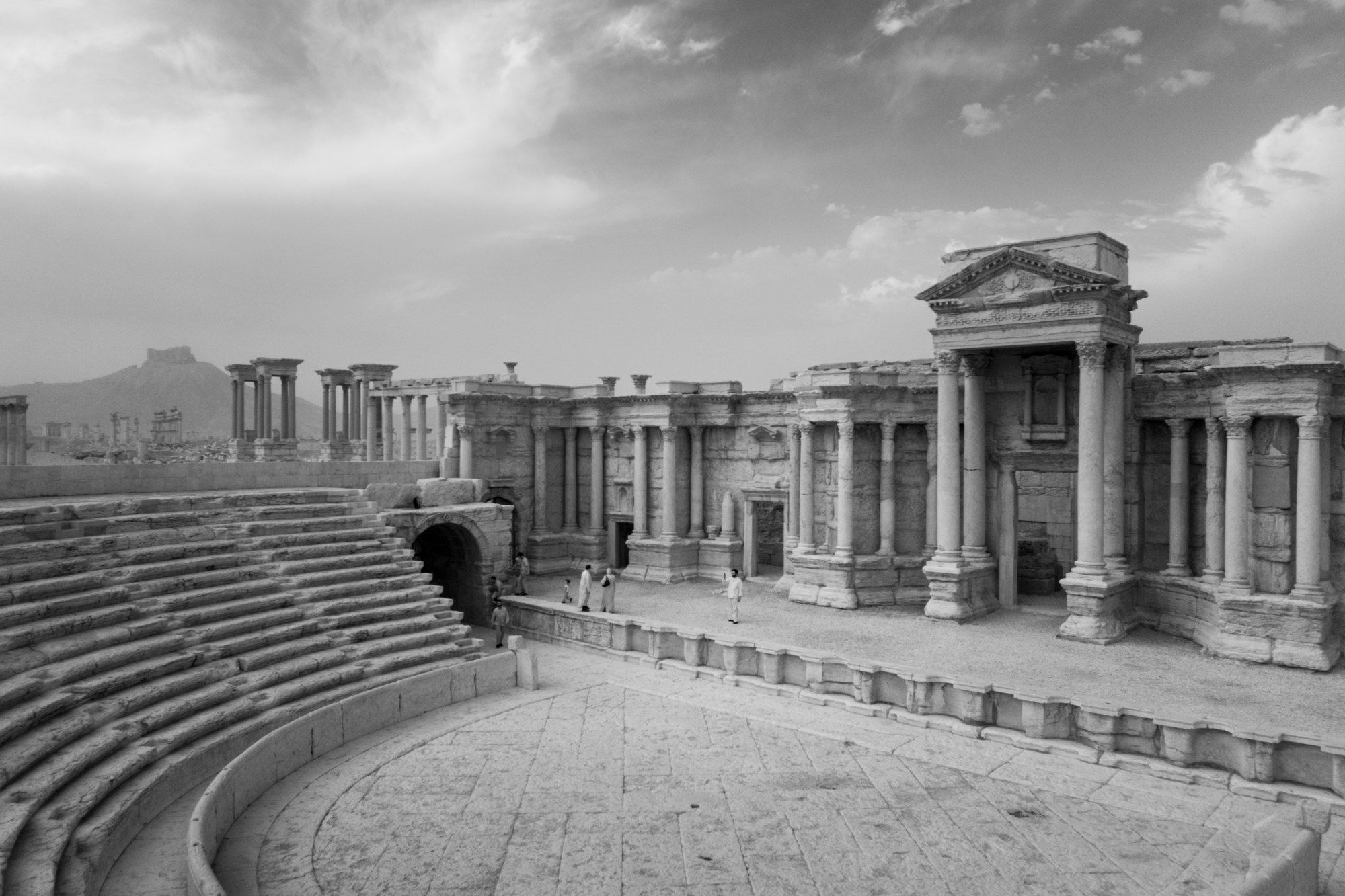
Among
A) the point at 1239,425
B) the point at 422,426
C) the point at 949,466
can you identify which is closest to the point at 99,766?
the point at 949,466

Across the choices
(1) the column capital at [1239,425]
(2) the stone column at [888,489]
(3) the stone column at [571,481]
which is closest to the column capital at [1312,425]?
(1) the column capital at [1239,425]

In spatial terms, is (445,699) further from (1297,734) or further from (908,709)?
(1297,734)

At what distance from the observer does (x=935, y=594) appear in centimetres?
2161

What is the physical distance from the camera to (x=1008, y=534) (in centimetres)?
2256

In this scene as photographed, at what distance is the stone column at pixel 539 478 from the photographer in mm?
29656

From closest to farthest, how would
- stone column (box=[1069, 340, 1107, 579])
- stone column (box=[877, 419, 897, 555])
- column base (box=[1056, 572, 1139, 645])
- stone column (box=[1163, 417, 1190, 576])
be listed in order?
1. column base (box=[1056, 572, 1139, 645])
2. stone column (box=[1069, 340, 1107, 579])
3. stone column (box=[1163, 417, 1190, 576])
4. stone column (box=[877, 419, 897, 555])

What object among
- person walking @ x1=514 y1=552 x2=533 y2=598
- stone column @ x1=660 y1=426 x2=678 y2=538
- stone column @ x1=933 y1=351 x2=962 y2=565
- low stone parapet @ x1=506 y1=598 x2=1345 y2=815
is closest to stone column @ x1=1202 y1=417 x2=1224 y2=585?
stone column @ x1=933 y1=351 x2=962 y2=565

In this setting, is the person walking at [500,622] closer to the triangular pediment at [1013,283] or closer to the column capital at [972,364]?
the triangular pediment at [1013,283]

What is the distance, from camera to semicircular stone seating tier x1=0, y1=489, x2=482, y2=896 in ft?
33.9

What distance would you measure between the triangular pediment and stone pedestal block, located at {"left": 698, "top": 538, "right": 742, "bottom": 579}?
984 centimetres

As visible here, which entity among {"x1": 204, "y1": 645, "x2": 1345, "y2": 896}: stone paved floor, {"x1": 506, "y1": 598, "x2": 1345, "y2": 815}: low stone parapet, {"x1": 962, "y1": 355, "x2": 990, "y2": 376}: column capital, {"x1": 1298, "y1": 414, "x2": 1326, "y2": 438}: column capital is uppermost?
{"x1": 962, "y1": 355, "x2": 990, "y2": 376}: column capital

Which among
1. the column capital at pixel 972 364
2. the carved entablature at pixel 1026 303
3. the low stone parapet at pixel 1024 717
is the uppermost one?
the carved entablature at pixel 1026 303

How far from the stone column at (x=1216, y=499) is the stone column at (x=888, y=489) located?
23.5 feet

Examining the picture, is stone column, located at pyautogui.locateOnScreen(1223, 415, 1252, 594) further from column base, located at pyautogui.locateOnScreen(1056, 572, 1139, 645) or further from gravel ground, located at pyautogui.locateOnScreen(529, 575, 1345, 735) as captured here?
A: column base, located at pyautogui.locateOnScreen(1056, 572, 1139, 645)
